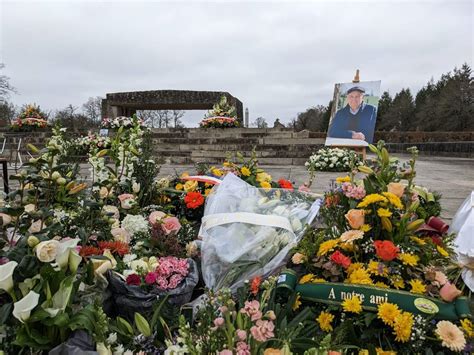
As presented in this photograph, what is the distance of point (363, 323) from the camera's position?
147cm

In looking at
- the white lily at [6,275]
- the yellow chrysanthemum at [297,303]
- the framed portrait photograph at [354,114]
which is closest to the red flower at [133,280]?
the white lily at [6,275]

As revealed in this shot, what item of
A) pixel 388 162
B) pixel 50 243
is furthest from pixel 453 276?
pixel 50 243

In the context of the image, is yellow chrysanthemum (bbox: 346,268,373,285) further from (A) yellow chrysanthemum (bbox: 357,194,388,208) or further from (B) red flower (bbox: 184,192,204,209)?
(B) red flower (bbox: 184,192,204,209)

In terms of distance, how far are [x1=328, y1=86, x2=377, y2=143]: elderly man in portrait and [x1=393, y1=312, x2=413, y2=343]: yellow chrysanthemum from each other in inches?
309

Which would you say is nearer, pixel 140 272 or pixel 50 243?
pixel 50 243

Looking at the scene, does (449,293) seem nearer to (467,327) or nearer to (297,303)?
(467,327)

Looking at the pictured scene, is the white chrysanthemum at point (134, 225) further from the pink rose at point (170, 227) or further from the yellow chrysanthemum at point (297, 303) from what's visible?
the yellow chrysanthemum at point (297, 303)

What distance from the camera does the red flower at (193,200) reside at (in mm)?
2773

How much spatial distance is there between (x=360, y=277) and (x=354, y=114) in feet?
26.5

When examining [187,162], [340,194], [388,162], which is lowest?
[187,162]

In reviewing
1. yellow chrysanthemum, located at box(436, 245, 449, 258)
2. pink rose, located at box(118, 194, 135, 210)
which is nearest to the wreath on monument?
pink rose, located at box(118, 194, 135, 210)

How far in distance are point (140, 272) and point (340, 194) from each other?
3.60 ft

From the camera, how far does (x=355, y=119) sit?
8914mm

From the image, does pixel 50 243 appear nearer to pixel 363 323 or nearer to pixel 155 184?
pixel 363 323
